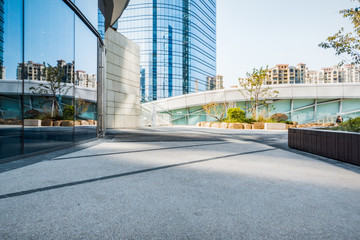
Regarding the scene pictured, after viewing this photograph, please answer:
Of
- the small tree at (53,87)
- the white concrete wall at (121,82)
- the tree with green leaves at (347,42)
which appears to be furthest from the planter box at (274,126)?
the small tree at (53,87)

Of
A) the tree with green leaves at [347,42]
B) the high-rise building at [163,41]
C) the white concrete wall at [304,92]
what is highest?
the high-rise building at [163,41]

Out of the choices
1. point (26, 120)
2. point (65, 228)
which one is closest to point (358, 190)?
point (65, 228)

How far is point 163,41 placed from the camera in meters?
60.0

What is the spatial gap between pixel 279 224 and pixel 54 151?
622cm

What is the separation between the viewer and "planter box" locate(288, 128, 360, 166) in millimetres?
4965

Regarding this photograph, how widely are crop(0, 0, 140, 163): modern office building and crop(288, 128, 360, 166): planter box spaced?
753 centimetres

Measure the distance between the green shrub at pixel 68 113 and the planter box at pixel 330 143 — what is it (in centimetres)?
772

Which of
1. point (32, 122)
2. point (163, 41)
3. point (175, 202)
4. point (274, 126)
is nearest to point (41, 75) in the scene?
point (32, 122)

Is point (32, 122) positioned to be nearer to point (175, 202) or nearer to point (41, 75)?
point (41, 75)

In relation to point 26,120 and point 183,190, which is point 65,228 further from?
point 26,120

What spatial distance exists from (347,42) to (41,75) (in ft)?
30.5

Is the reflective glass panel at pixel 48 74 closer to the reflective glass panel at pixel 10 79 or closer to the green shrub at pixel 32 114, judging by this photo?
the green shrub at pixel 32 114

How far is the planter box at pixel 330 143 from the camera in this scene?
4.96m

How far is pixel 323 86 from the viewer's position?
27359 millimetres
